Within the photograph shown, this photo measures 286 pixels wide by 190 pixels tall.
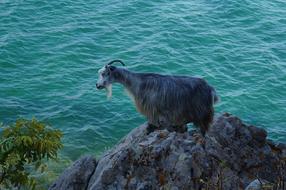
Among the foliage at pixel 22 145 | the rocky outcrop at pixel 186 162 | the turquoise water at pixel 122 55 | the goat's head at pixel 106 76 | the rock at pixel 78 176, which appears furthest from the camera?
the turquoise water at pixel 122 55

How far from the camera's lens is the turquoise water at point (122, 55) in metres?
21.1

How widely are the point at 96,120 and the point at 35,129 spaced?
11.3 metres

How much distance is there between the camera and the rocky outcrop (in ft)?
37.8

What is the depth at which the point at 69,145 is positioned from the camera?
1933cm

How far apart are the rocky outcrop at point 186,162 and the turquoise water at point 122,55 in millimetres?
6967

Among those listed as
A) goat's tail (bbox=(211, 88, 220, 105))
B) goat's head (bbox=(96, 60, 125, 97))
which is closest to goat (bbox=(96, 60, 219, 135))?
goat's tail (bbox=(211, 88, 220, 105))

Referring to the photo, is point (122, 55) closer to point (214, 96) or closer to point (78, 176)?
point (214, 96)

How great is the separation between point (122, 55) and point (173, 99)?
11.7 meters

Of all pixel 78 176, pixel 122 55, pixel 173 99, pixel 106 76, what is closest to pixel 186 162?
pixel 173 99

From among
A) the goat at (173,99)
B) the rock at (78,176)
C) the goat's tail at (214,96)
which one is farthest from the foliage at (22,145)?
the goat's tail at (214,96)

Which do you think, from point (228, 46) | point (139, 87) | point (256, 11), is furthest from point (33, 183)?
point (256, 11)

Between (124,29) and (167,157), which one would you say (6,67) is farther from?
(167,157)

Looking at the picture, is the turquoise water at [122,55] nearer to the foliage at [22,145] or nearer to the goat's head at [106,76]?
the goat's head at [106,76]

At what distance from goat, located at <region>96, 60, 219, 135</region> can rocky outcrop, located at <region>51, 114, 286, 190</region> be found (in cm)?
85
